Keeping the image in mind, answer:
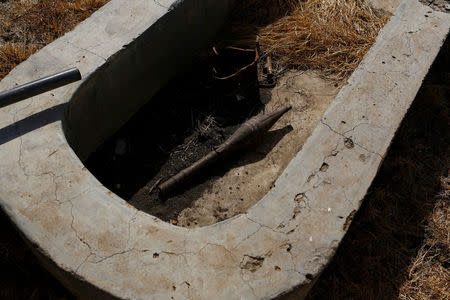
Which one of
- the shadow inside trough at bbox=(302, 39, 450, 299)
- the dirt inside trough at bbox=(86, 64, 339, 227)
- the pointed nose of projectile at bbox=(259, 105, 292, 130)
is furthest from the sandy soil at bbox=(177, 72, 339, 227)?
the shadow inside trough at bbox=(302, 39, 450, 299)

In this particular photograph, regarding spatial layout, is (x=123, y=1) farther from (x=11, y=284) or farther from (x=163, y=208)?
(x=11, y=284)

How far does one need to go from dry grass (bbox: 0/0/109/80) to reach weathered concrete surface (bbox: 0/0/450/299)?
3.82ft

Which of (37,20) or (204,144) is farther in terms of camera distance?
(37,20)

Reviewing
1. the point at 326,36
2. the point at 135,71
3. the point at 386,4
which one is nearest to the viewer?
the point at 135,71

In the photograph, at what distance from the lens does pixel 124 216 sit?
8.83 ft

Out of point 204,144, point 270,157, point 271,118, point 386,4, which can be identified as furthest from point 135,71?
point 386,4

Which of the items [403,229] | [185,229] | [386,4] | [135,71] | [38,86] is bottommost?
[403,229]

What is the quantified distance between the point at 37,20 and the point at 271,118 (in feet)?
8.56

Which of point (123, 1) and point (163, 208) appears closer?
point (163, 208)

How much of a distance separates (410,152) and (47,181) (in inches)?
118

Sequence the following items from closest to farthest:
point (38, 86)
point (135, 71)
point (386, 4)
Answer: point (38, 86) < point (135, 71) < point (386, 4)

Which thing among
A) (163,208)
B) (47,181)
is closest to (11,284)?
(47,181)

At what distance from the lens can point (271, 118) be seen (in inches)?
152

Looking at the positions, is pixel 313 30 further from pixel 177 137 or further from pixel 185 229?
pixel 185 229
